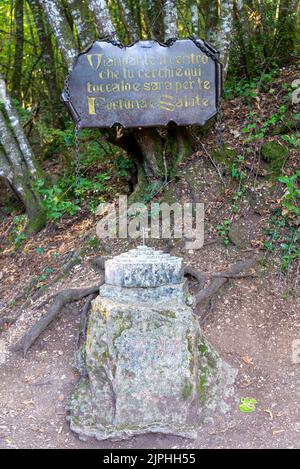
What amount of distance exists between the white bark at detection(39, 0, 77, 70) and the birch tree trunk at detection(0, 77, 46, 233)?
1.28m

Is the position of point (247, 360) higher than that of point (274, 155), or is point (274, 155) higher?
point (274, 155)

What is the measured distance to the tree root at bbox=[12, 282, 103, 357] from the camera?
5.23m

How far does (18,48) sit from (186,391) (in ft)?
33.2

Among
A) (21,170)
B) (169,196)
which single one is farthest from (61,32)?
(169,196)

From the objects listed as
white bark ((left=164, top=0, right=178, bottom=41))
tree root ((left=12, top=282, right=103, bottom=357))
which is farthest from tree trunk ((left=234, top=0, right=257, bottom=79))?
tree root ((left=12, top=282, right=103, bottom=357))

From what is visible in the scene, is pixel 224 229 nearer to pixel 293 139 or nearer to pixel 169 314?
pixel 293 139

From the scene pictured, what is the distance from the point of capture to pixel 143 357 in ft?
13.6

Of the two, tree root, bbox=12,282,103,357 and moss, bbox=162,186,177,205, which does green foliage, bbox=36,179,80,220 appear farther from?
tree root, bbox=12,282,103,357

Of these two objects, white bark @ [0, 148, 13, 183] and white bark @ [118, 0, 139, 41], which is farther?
white bark @ [118, 0, 139, 41]

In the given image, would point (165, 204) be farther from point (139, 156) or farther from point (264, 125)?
point (264, 125)

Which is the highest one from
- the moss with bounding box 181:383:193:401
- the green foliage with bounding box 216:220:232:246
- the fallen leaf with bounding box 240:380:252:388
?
the green foliage with bounding box 216:220:232:246

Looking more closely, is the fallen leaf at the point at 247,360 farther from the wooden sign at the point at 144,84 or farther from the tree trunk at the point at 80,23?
the tree trunk at the point at 80,23

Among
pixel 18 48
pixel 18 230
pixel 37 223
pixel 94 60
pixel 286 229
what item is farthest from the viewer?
pixel 18 48
